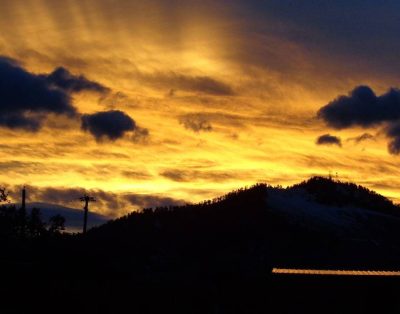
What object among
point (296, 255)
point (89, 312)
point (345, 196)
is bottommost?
point (89, 312)

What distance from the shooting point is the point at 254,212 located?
3467 inches

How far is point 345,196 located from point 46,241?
41.5 metres

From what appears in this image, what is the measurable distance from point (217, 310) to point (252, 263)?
54.9m

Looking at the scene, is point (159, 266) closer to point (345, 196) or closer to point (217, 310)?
point (345, 196)

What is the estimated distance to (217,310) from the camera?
A: 81.3ft

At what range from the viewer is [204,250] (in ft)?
279

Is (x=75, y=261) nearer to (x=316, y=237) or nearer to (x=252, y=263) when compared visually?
(x=252, y=263)

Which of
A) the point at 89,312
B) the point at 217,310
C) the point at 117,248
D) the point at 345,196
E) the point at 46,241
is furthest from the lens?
the point at 345,196

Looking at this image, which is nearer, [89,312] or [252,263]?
[89,312]

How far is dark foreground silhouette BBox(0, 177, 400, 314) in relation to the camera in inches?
1051

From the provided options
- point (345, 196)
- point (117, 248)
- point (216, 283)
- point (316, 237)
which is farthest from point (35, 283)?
point (345, 196)

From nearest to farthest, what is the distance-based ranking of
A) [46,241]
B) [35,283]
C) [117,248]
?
[35,283]
[46,241]
[117,248]

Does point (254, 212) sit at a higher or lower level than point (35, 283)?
higher

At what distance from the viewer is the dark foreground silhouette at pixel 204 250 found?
87.6 ft
